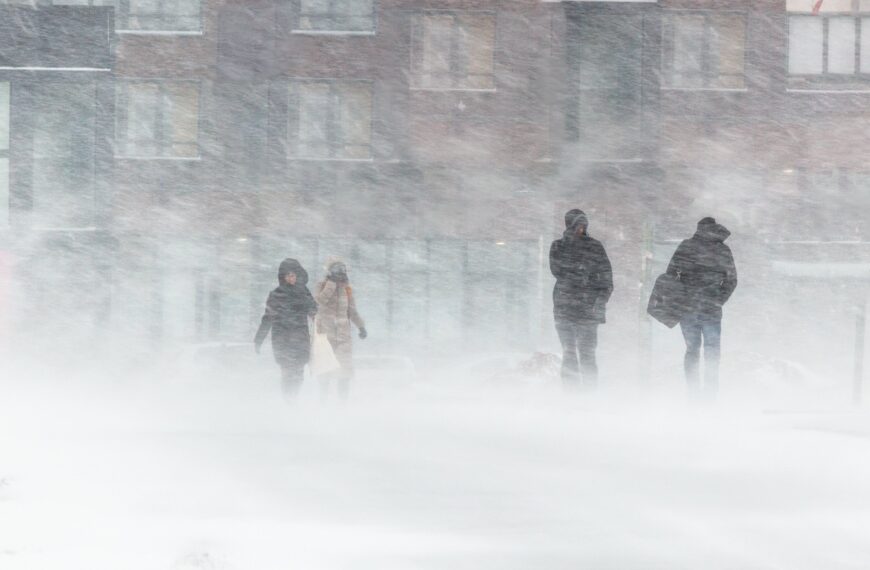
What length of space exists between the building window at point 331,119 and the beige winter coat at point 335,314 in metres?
21.9

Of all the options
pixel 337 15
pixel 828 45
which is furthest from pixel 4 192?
pixel 828 45

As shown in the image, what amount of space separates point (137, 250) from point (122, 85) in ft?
13.0

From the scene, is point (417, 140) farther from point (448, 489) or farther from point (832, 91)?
point (448, 489)

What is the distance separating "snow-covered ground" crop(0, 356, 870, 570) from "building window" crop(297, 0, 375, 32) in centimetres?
2430

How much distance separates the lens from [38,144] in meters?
38.4

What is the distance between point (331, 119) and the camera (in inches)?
1511

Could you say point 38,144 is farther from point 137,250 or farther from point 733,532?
point 733,532

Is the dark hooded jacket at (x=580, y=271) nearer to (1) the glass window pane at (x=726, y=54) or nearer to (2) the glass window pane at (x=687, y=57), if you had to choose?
(2) the glass window pane at (x=687, y=57)

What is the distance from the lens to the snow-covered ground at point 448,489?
7.14 metres

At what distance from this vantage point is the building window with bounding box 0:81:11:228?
3797 cm

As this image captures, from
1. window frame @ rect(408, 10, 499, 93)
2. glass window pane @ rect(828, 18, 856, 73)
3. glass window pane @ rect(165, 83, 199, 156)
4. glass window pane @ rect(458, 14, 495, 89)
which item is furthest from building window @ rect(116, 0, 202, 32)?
glass window pane @ rect(828, 18, 856, 73)

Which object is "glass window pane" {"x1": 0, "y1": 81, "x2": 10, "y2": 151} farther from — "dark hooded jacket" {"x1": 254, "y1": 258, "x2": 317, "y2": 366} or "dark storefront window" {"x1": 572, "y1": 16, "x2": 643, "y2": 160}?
"dark hooded jacket" {"x1": 254, "y1": 258, "x2": 317, "y2": 366}

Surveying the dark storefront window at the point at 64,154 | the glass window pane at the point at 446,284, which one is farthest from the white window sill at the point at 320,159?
the dark storefront window at the point at 64,154

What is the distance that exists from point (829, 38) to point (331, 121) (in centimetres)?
1203
